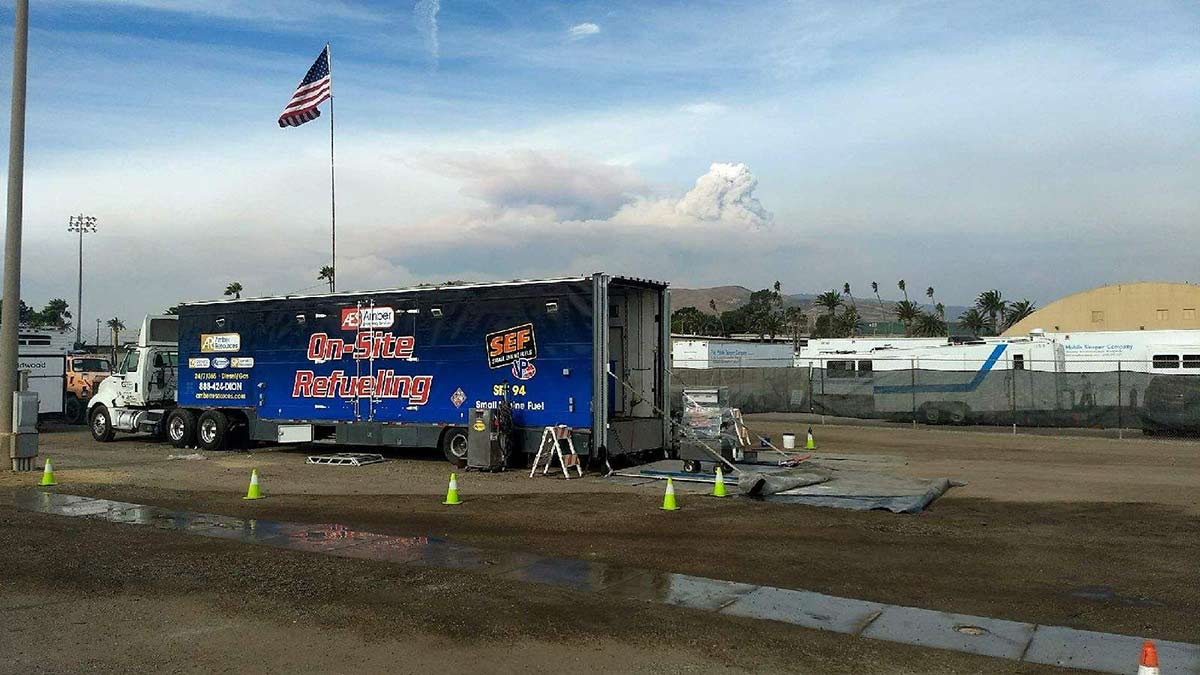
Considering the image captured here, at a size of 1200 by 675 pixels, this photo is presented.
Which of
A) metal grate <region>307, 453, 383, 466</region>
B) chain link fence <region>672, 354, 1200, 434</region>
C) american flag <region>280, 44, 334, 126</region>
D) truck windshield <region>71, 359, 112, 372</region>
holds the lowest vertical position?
metal grate <region>307, 453, 383, 466</region>

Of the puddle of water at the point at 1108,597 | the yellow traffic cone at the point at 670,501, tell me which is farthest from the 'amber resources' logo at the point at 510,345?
the puddle of water at the point at 1108,597

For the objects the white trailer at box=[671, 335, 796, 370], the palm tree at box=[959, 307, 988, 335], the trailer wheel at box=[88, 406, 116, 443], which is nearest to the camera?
the trailer wheel at box=[88, 406, 116, 443]

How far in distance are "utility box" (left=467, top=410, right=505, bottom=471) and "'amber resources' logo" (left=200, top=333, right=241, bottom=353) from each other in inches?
309

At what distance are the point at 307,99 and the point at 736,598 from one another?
23818 millimetres

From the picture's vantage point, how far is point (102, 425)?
990 inches

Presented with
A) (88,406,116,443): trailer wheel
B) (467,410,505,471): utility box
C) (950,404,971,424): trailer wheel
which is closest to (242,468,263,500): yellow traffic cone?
(467,410,505,471): utility box

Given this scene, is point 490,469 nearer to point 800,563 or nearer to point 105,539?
point 105,539

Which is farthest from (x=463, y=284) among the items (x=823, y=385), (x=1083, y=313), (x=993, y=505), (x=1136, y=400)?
(x=1083, y=313)

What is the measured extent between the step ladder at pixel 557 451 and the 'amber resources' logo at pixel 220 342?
30.0 feet

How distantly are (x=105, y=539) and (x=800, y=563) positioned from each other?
8.17m

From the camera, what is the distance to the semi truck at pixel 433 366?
56.4 ft

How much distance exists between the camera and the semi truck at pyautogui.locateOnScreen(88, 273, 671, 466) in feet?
56.4

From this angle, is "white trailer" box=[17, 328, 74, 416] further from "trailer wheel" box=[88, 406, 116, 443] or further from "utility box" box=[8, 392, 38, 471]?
"utility box" box=[8, 392, 38, 471]

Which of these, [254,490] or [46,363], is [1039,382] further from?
[46,363]
